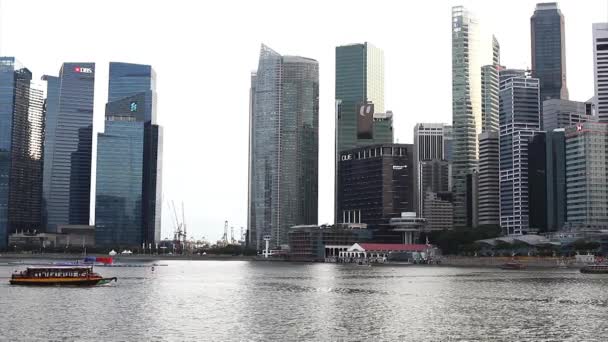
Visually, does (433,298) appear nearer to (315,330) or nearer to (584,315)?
(584,315)

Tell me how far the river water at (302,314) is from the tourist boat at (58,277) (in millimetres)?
8002

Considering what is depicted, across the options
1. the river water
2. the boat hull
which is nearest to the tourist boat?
the boat hull

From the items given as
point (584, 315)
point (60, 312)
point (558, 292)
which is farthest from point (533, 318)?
point (60, 312)

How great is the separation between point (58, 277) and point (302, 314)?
68783mm

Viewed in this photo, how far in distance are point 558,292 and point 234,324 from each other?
71.5 metres

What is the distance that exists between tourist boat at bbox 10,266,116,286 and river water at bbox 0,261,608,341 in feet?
26.3

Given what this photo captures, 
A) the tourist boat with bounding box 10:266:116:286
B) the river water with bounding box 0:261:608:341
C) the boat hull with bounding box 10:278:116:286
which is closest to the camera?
the river water with bounding box 0:261:608:341

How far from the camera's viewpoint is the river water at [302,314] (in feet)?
241

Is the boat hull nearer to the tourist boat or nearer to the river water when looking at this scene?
the tourist boat

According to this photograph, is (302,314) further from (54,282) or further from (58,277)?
(58,277)

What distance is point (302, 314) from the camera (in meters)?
92.2

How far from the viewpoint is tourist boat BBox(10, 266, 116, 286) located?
5605 inches

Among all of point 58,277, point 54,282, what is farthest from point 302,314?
point 58,277

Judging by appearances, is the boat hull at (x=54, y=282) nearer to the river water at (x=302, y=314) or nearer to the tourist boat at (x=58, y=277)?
the tourist boat at (x=58, y=277)
